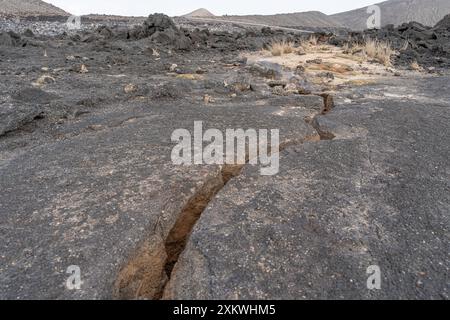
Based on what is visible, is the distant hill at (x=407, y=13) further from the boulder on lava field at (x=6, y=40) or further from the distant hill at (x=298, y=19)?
the boulder on lava field at (x=6, y=40)

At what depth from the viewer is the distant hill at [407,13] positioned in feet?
166

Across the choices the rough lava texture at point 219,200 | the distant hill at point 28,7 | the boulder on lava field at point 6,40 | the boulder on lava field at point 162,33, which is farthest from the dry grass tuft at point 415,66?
the distant hill at point 28,7

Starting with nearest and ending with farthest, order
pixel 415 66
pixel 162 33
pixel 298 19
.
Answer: pixel 415 66 < pixel 162 33 < pixel 298 19

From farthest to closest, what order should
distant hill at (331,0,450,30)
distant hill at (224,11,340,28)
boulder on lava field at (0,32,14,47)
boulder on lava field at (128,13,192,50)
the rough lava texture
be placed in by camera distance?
distant hill at (331,0,450,30)
distant hill at (224,11,340,28)
boulder on lava field at (128,13,192,50)
boulder on lava field at (0,32,14,47)
the rough lava texture

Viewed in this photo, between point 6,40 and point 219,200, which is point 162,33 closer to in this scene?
point 6,40

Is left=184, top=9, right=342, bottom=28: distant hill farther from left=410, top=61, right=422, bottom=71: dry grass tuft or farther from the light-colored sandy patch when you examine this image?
left=410, top=61, right=422, bottom=71: dry grass tuft

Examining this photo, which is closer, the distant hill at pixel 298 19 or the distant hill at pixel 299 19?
the distant hill at pixel 298 19

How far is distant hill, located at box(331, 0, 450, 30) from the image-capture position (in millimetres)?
50719

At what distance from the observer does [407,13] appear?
174 ft

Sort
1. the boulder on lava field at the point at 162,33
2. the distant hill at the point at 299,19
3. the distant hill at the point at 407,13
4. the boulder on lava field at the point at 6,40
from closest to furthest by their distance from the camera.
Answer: the boulder on lava field at the point at 6,40, the boulder on lava field at the point at 162,33, the distant hill at the point at 299,19, the distant hill at the point at 407,13

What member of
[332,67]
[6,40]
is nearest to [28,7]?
[6,40]

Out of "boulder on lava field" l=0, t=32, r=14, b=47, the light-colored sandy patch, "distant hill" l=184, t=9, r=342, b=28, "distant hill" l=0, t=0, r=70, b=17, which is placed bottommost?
the light-colored sandy patch

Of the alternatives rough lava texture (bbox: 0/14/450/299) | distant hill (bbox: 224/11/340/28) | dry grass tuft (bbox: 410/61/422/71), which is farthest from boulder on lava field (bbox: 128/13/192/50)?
distant hill (bbox: 224/11/340/28)

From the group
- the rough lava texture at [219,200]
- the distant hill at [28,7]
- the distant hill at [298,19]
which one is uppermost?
the distant hill at [298,19]
